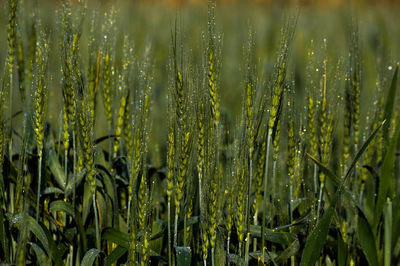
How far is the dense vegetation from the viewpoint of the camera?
129cm

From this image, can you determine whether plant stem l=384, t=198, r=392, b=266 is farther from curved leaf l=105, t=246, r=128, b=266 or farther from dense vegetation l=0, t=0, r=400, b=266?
curved leaf l=105, t=246, r=128, b=266

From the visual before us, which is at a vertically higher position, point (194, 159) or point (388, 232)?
point (194, 159)

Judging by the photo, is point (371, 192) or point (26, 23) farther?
point (26, 23)

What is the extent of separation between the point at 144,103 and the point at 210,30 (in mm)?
249

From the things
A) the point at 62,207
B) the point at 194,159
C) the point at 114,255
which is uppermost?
the point at 194,159

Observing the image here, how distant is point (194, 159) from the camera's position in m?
1.47

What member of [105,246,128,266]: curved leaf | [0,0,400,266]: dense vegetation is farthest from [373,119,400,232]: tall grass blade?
[105,246,128,266]: curved leaf

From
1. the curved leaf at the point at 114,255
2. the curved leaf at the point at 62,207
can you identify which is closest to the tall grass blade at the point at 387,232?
the curved leaf at the point at 114,255

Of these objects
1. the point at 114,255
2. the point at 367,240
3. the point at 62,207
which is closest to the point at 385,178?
the point at 367,240

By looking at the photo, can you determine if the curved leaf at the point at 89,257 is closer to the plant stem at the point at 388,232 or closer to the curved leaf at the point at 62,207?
the curved leaf at the point at 62,207

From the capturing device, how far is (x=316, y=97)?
1.49 metres

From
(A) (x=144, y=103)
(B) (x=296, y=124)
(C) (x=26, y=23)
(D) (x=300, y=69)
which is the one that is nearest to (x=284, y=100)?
(B) (x=296, y=124)

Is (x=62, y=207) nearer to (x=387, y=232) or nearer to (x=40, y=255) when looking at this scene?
(x=40, y=255)

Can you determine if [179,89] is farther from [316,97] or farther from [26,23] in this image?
[26,23]
